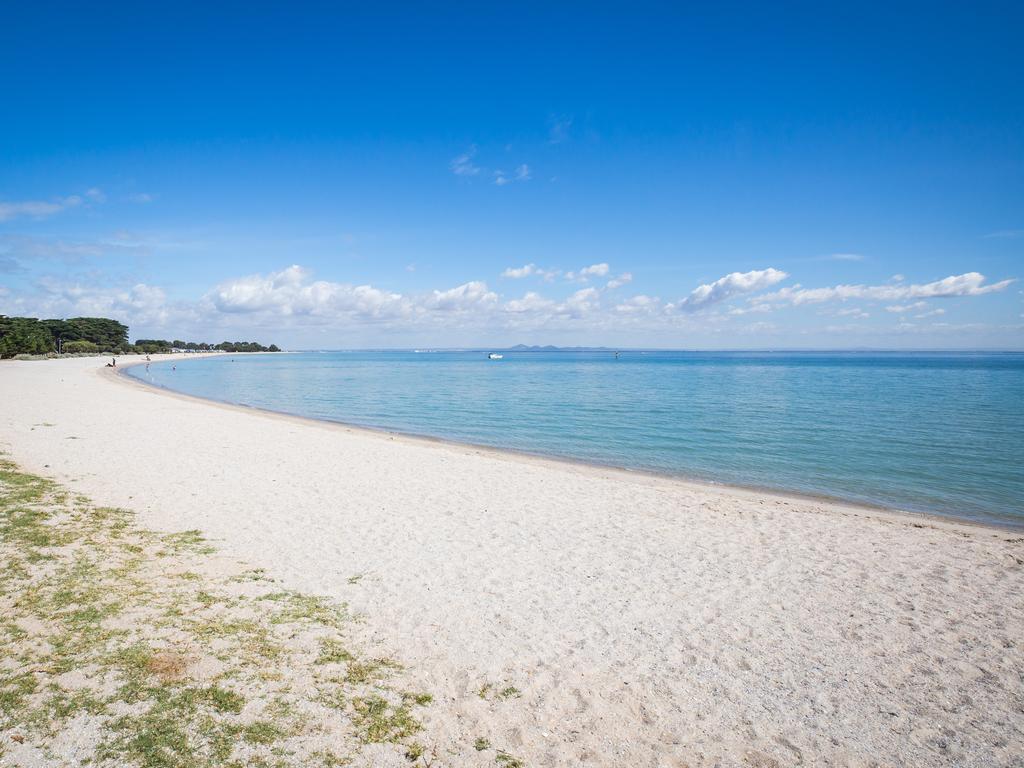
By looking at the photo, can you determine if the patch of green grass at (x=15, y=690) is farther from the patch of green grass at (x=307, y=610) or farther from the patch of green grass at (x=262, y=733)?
the patch of green grass at (x=307, y=610)

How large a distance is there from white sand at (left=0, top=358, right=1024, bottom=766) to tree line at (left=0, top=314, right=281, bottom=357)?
3933 inches

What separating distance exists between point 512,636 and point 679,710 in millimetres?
2193

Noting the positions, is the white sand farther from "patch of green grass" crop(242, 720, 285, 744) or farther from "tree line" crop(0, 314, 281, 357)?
"tree line" crop(0, 314, 281, 357)

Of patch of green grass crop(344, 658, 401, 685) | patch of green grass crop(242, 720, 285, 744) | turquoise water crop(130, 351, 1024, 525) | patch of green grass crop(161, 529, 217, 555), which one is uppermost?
patch of green grass crop(161, 529, 217, 555)

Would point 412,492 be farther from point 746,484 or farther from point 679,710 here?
point 746,484

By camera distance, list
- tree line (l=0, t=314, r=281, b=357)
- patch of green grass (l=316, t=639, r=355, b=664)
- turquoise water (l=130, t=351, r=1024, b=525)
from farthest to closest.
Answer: tree line (l=0, t=314, r=281, b=357), turquoise water (l=130, t=351, r=1024, b=525), patch of green grass (l=316, t=639, r=355, b=664)

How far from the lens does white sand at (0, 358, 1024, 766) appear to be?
17.2 ft

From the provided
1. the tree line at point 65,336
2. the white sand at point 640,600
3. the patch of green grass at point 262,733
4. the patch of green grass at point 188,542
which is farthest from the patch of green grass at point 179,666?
the tree line at point 65,336

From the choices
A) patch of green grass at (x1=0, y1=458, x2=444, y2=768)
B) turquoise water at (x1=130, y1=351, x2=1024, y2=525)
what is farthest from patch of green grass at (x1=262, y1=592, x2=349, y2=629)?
turquoise water at (x1=130, y1=351, x2=1024, y2=525)

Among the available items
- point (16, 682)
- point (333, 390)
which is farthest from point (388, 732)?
point (333, 390)

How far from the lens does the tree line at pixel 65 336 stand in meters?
89.6

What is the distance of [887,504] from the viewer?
1512cm

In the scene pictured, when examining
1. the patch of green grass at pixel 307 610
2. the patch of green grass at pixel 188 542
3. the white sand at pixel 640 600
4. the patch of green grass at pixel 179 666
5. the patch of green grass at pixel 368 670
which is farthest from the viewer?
the patch of green grass at pixel 188 542

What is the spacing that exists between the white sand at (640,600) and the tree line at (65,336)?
99.9 m
